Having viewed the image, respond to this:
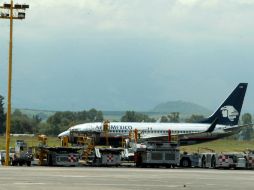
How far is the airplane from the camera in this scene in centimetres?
8831

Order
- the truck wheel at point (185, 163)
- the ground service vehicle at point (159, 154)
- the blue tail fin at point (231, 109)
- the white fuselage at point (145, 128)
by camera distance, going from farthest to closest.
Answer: the blue tail fin at point (231, 109)
the white fuselage at point (145, 128)
the truck wheel at point (185, 163)
the ground service vehicle at point (159, 154)

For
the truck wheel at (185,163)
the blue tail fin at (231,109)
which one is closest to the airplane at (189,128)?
the blue tail fin at (231,109)

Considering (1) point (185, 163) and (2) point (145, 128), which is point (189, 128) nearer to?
(2) point (145, 128)

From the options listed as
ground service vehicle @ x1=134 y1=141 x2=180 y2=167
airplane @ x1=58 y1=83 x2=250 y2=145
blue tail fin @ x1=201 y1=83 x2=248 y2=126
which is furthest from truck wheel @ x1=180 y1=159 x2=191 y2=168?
blue tail fin @ x1=201 y1=83 x2=248 y2=126

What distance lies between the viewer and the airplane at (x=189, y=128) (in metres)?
88.3

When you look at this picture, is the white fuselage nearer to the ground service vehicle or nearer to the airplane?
the airplane

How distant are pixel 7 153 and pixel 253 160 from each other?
1973 cm

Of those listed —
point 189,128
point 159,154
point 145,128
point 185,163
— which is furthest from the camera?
point 189,128

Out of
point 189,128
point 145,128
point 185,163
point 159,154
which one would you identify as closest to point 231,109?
point 189,128

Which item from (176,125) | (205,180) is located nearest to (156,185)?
(205,180)

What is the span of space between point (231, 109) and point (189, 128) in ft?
29.0

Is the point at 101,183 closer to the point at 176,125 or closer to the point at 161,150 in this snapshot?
the point at 161,150

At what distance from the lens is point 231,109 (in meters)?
100

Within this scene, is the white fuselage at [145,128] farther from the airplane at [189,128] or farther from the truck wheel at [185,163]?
the truck wheel at [185,163]
